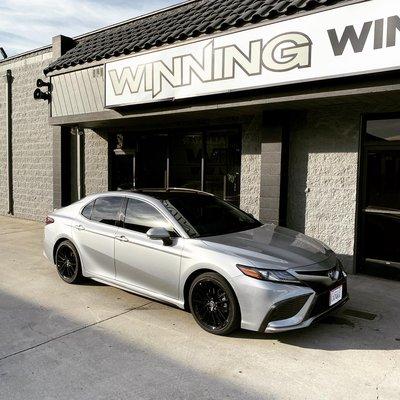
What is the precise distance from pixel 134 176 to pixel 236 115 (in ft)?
11.2

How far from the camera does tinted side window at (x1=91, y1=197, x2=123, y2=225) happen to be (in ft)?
Result: 18.1

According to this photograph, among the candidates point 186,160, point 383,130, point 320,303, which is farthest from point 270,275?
point 186,160

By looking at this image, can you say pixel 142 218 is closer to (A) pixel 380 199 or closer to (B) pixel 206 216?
(B) pixel 206 216

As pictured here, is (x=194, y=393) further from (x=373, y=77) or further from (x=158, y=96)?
(x=158, y=96)

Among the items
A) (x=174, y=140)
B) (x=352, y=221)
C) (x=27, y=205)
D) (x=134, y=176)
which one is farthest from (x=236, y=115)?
(x=27, y=205)

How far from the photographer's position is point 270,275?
4.01 m

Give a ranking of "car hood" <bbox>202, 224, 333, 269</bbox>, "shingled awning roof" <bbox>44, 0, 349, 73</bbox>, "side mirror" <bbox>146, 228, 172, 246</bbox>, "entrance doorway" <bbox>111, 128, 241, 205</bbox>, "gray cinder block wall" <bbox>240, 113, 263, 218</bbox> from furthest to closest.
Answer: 1. "entrance doorway" <bbox>111, 128, 241, 205</bbox>
2. "gray cinder block wall" <bbox>240, 113, 263, 218</bbox>
3. "shingled awning roof" <bbox>44, 0, 349, 73</bbox>
4. "side mirror" <bbox>146, 228, 172, 246</bbox>
5. "car hood" <bbox>202, 224, 333, 269</bbox>

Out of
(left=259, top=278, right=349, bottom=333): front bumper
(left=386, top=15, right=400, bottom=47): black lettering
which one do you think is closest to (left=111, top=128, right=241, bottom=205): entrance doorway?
(left=386, top=15, right=400, bottom=47): black lettering

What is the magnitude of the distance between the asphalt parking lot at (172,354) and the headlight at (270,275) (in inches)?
26.3

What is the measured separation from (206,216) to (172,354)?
1.76 m

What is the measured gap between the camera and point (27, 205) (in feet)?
41.4

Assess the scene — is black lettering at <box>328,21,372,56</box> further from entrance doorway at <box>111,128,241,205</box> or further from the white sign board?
entrance doorway at <box>111,128,241,205</box>

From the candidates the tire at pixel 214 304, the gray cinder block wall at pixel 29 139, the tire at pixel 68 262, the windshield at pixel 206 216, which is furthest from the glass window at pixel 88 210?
the gray cinder block wall at pixel 29 139

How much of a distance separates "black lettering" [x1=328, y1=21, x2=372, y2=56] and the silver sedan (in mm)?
2374
